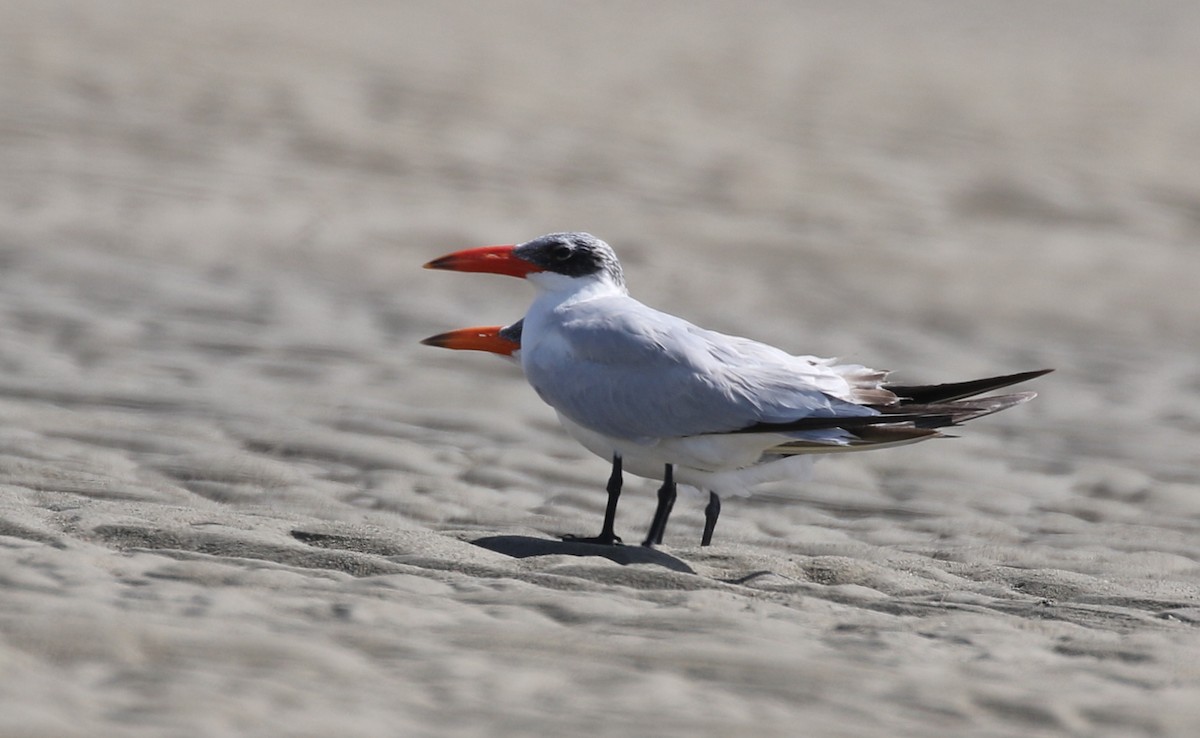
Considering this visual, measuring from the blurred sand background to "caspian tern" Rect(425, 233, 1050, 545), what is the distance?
1.26 ft

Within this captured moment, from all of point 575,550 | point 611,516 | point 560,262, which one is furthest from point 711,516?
point 560,262

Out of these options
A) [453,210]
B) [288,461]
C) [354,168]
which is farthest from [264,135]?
[288,461]

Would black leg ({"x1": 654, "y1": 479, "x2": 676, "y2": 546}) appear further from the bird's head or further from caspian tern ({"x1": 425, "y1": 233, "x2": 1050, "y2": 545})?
the bird's head

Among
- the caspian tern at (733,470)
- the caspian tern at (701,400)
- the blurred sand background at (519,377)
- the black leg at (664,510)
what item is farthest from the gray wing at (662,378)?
the blurred sand background at (519,377)

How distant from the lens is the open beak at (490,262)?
5.19 metres

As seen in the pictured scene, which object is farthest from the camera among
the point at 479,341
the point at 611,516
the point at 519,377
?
the point at 519,377

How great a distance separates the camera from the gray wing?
4691mm

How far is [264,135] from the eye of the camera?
35.5 feet

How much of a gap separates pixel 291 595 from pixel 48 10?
1028 centimetres

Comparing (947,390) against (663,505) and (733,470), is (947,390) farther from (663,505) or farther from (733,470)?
(663,505)

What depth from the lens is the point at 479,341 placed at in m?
5.43

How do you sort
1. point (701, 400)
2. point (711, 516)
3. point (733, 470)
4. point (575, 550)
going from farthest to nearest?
point (711, 516), point (733, 470), point (701, 400), point (575, 550)

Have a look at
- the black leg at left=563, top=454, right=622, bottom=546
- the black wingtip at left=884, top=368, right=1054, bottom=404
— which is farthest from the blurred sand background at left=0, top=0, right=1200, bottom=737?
the black wingtip at left=884, top=368, right=1054, bottom=404

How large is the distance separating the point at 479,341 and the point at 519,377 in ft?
6.58
